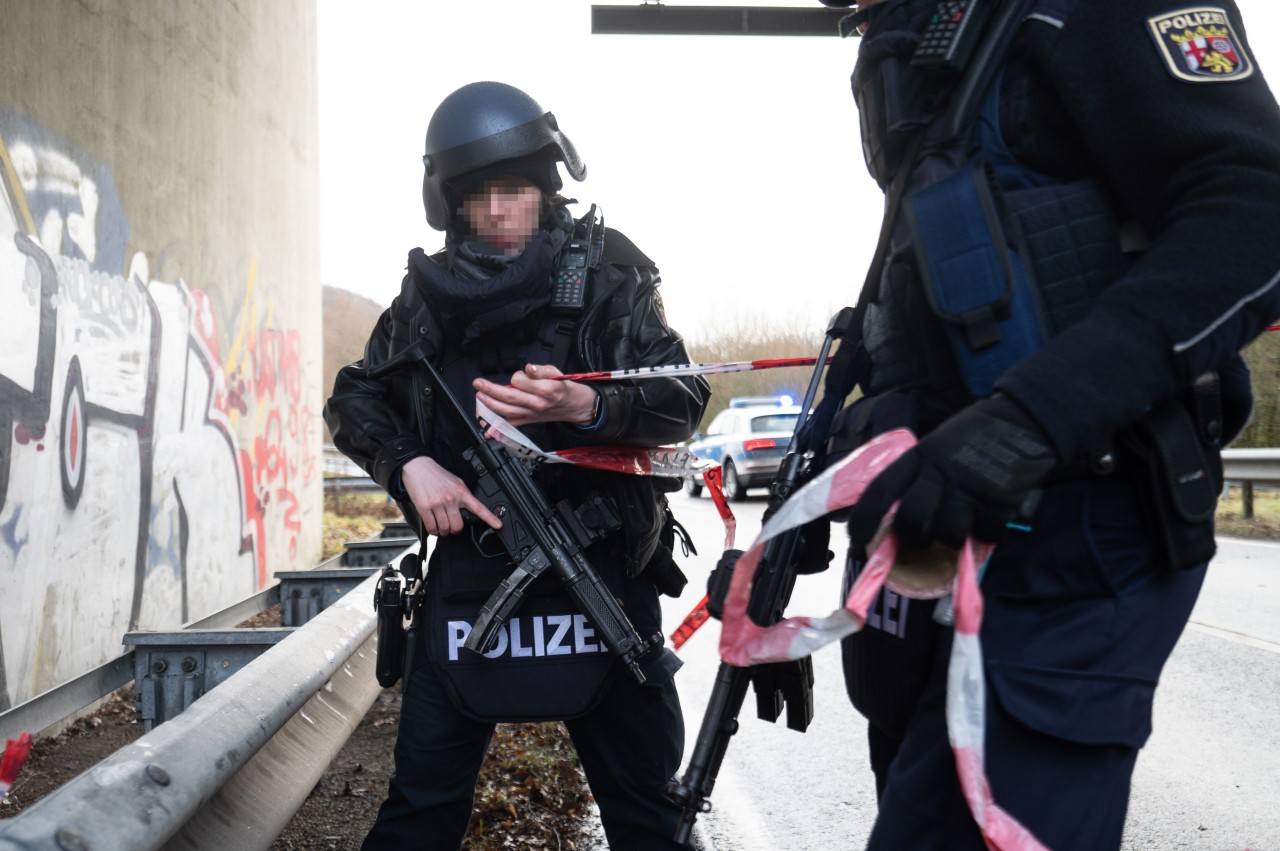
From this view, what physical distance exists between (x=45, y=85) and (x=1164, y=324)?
458 centimetres

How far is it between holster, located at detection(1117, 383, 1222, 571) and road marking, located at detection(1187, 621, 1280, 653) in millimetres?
5632

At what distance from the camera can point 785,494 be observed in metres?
1.86

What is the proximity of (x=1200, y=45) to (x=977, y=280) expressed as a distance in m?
0.37

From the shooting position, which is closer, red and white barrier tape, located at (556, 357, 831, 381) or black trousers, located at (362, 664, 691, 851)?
red and white barrier tape, located at (556, 357, 831, 381)

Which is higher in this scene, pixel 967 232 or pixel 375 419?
pixel 967 232

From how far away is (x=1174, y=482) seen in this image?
4.58ft

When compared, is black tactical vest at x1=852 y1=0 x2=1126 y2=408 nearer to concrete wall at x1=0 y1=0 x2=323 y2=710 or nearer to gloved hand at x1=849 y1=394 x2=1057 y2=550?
gloved hand at x1=849 y1=394 x2=1057 y2=550

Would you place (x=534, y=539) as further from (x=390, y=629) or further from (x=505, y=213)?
(x=505, y=213)

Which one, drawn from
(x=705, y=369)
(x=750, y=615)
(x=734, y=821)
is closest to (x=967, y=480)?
(x=750, y=615)

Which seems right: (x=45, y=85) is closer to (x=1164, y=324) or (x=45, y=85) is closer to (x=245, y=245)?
(x=245, y=245)

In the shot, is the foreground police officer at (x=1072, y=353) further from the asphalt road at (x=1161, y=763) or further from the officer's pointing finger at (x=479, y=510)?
the asphalt road at (x=1161, y=763)

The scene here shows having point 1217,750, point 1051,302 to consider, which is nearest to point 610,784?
point 1051,302

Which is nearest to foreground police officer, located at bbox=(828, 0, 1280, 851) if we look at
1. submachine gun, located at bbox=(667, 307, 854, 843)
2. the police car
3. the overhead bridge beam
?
submachine gun, located at bbox=(667, 307, 854, 843)

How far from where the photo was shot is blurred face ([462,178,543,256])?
105 inches
